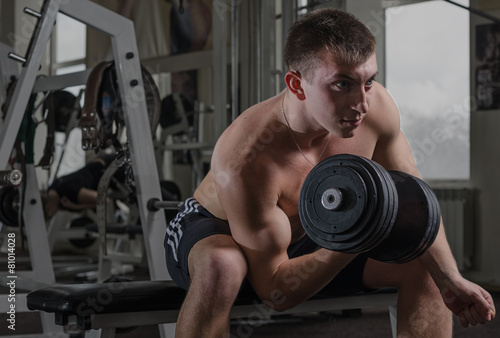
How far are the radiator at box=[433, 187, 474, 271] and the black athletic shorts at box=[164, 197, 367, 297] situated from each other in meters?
2.61

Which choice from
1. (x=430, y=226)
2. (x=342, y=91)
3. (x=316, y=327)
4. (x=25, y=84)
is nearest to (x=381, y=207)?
(x=430, y=226)

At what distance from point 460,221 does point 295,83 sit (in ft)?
9.73

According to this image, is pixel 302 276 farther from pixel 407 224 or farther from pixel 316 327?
pixel 316 327

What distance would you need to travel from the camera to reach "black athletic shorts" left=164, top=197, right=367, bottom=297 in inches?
57.8

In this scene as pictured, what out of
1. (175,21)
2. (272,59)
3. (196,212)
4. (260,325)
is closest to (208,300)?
(196,212)

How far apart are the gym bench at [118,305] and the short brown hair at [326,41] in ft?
1.87

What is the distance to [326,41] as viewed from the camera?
126 cm

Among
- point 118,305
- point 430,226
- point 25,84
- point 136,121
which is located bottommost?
point 118,305

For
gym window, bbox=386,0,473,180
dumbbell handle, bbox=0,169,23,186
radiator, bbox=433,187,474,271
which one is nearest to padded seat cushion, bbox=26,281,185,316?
dumbbell handle, bbox=0,169,23,186

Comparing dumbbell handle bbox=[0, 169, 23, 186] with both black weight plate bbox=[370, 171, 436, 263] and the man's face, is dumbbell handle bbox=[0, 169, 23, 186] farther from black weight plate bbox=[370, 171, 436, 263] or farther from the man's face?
black weight plate bbox=[370, 171, 436, 263]

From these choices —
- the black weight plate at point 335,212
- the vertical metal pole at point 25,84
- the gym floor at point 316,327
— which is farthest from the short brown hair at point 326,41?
the gym floor at point 316,327

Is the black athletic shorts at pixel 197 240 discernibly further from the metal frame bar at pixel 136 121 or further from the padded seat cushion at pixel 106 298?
the metal frame bar at pixel 136 121

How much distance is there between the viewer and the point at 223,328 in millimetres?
1326

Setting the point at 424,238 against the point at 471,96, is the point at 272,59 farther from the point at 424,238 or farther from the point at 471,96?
the point at 424,238
